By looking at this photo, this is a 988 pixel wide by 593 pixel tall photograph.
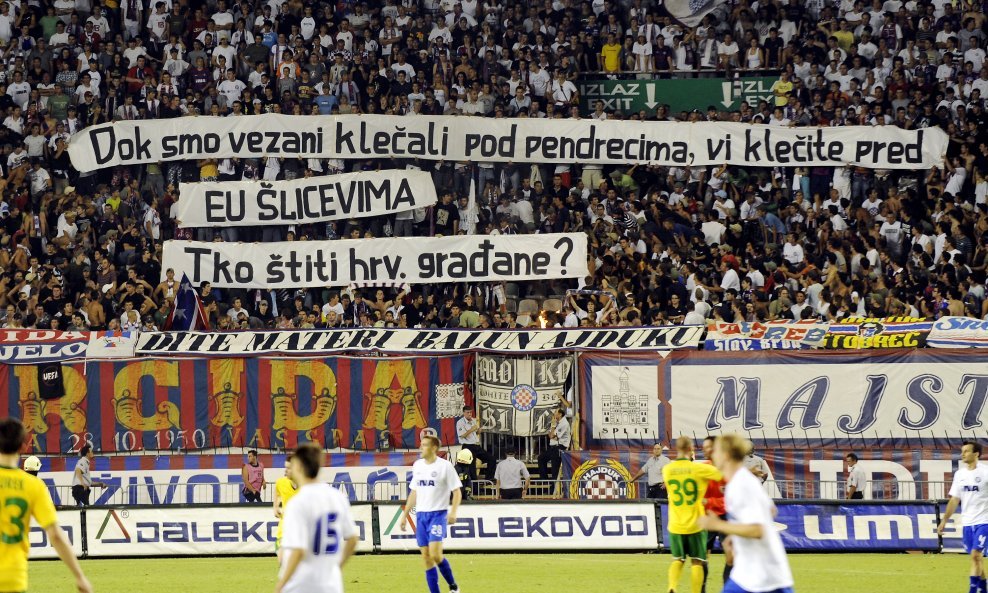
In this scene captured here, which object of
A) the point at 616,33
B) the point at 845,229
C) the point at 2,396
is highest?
the point at 616,33

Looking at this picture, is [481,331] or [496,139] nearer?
[481,331]

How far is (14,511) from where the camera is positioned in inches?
367

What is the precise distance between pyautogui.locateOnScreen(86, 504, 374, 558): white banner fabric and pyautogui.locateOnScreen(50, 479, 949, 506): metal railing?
0.63 metres

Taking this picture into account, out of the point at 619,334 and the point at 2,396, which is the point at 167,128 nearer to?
the point at 2,396

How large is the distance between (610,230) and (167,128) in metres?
9.65

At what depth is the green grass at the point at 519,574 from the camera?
1780cm

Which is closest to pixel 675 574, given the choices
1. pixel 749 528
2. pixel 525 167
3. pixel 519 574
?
pixel 519 574

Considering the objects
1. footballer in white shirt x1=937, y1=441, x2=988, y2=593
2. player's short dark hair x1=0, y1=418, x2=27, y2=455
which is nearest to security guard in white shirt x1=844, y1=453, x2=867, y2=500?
footballer in white shirt x1=937, y1=441, x2=988, y2=593

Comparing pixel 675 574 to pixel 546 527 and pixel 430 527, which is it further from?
pixel 546 527

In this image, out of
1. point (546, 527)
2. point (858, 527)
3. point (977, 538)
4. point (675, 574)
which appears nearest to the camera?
point (675, 574)

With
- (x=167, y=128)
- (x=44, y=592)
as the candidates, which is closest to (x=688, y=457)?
(x=44, y=592)

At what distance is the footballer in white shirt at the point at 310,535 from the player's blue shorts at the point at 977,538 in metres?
9.34

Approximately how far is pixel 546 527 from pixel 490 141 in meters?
10.1

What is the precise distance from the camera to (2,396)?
1028 inches
